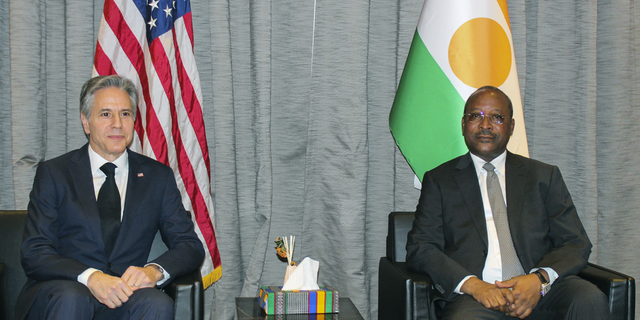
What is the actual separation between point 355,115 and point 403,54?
0.52 metres

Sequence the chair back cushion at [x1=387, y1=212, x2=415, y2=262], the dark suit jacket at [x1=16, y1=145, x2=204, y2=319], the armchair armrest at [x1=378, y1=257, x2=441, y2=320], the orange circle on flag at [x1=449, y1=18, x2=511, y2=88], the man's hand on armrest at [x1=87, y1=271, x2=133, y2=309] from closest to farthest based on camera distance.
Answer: the man's hand on armrest at [x1=87, y1=271, x2=133, y2=309], the dark suit jacket at [x1=16, y1=145, x2=204, y2=319], the armchair armrest at [x1=378, y1=257, x2=441, y2=320], the chair back cushion at [x1=387, y1=212, x2=415, y2=262], the orange circle on flag at [x1=449, y1=18, x2=511, y2=88]

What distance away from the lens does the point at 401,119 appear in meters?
2.84

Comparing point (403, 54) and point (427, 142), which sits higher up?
point (403, 54)

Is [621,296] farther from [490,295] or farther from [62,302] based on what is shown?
[62,302]

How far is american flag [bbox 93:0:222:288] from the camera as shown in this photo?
8.64ft

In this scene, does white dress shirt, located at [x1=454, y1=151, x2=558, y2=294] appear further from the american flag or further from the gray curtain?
the american flag

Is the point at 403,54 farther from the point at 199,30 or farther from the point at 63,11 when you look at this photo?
the point at 63,11

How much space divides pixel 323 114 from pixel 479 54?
93 cm

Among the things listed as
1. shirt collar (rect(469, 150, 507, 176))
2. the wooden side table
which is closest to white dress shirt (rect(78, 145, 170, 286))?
the wooden side table

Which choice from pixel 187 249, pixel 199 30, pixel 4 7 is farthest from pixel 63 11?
pixel 187 249

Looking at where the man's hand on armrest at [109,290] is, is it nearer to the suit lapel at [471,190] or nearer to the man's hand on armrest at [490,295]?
the man's hand on armrest at [490,295]

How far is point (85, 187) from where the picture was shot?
2.16m

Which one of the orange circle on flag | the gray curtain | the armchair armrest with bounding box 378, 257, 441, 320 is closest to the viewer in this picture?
the armchair armrest with bounding box 378, 257, 441, 320

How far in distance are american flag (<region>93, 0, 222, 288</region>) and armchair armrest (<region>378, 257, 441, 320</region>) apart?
1.03 m
